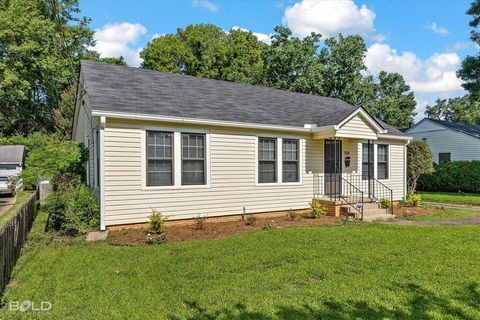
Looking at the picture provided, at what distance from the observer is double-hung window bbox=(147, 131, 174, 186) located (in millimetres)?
9000

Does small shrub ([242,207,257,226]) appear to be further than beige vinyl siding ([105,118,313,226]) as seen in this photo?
Yes

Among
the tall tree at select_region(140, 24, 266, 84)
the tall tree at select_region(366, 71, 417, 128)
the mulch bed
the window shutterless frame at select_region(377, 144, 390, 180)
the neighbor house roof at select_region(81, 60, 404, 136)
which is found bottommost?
the mulch bed

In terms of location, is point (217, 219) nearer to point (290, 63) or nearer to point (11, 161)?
point (11, 161)

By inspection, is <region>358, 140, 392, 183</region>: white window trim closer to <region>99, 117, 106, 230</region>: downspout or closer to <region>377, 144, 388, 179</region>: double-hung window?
<region>377, 144, 388, 179</region>: double-hung window

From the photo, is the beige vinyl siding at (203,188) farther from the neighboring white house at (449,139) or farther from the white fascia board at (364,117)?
the neighboring white house at (449,139)

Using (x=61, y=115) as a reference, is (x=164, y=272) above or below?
below

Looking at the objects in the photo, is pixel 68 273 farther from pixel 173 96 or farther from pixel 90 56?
pixel 90 56

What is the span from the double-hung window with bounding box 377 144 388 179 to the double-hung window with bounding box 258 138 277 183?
5386 millimetres

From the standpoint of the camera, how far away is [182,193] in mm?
9453

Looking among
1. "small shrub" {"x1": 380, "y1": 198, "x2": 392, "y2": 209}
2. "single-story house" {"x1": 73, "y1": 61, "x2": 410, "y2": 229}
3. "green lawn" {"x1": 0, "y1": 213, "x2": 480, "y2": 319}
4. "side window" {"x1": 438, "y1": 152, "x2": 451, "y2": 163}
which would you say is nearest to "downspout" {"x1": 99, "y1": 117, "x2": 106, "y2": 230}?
"single-story house" {"x1": 73, "y1": 61, "x2": 410, "y2": 229}

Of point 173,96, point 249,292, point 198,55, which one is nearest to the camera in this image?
point 249,292

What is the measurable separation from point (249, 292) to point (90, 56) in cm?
3409

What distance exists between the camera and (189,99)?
1077 centimetres

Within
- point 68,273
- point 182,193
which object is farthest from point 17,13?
point 68,273
